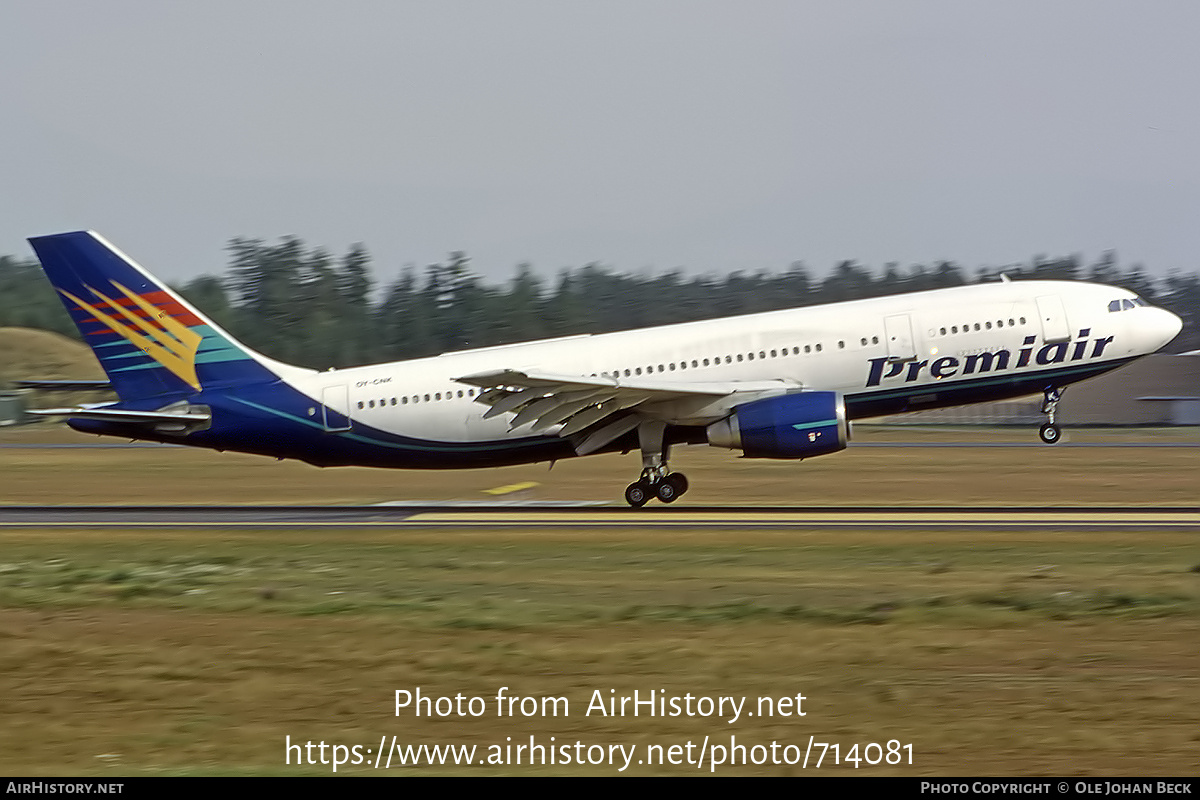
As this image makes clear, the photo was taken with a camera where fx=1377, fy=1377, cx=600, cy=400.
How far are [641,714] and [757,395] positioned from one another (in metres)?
16.9

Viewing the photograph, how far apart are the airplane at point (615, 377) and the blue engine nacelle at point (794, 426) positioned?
32 mm

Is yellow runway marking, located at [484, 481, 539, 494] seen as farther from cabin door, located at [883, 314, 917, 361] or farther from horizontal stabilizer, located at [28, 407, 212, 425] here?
cabin door, located at [883, 314, 917, 361]

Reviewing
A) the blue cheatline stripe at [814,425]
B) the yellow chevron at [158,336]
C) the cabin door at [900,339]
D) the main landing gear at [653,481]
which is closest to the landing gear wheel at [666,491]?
the main landing gear at [653,481]

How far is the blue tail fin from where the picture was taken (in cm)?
3052

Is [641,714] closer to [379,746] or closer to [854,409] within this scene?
[379,746]

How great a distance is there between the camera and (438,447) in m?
30.6

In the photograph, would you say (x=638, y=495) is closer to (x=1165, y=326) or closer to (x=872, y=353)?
(x=872, y=353)

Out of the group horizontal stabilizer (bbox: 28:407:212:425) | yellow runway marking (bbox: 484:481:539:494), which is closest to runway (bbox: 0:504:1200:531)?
horizontal stabilizer (bbox: 28:407:212:425)

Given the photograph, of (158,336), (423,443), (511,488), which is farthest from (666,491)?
(158,336)

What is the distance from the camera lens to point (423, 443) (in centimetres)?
3067

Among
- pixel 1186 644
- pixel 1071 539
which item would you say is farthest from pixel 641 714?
pixel 1071 539

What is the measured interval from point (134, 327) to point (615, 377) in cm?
1082

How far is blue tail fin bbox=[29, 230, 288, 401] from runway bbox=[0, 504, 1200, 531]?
3093 millimetres

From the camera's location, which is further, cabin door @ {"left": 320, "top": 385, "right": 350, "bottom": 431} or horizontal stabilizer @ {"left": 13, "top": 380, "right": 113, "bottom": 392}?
cabin door @ {"left": 320, "top": 385, "right": 350, "bottom": 431}
